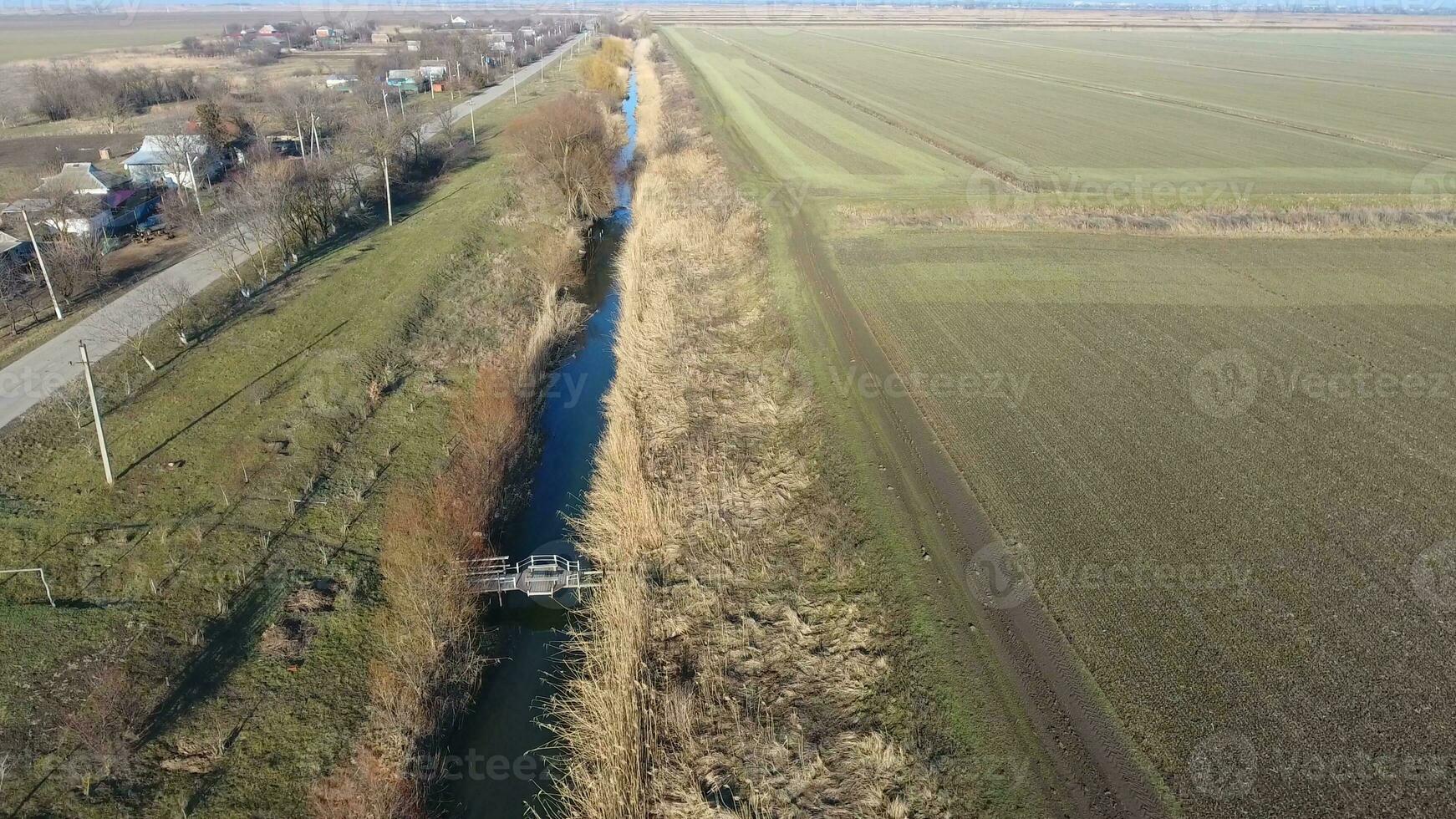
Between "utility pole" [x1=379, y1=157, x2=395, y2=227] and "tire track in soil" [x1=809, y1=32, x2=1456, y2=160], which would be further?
"tire track in soil" [x1=809, y1=32, x2=1456, y2=160]

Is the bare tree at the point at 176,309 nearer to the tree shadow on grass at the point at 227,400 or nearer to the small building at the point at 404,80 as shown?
the tree shadow on grass at the point at 227,400

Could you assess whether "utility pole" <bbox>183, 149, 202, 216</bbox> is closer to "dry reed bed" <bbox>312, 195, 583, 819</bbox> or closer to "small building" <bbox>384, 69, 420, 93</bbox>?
"dry reed bed" <bbox>312, 195, 583, 819</bbox>

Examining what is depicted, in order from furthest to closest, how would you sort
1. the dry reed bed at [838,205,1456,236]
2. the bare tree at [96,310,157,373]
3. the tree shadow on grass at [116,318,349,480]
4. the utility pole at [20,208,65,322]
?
1. the dry reed bed at [838,205,1456,236]
2. the utility pole at [20,208,65,322]
3. the bare tree at [96,310,157,373]
4. the tree shadow on grass at [116,318,349,480]

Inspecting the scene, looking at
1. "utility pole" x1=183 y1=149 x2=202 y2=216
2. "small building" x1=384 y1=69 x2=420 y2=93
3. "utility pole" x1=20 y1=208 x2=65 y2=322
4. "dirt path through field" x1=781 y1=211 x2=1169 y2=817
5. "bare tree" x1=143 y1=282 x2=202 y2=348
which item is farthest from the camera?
"small building" x1=384 y1=69 x2=420 y2=93

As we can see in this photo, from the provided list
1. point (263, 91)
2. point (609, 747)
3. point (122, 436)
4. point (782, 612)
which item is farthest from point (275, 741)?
point (263, 91)

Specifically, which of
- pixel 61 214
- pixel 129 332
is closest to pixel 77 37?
pixel 61 214

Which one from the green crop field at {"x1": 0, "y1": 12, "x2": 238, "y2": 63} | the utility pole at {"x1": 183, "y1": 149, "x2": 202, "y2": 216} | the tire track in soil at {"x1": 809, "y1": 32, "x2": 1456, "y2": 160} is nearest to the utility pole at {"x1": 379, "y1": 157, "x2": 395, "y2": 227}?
the utility pole at {"x1": 183, "y1": 149, "x2": 202, "y2": 216}

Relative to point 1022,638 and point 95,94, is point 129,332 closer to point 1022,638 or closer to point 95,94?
point 1022,638
